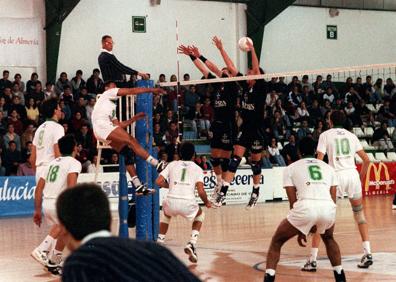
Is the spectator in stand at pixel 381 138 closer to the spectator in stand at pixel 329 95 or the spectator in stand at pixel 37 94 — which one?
the spectator in stand at pixel 329 95

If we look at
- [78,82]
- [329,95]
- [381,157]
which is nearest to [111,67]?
[78,82]

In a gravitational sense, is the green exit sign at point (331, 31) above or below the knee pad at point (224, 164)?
above

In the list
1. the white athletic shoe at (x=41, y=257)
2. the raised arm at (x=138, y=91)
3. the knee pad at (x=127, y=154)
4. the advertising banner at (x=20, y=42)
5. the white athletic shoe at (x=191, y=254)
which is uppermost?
the advertising banner at (x=20, y=42)

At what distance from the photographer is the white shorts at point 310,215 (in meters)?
9.95

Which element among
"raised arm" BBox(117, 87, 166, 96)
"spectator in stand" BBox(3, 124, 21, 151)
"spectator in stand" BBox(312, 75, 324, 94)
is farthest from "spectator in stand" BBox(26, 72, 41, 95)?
"raised arm" BBox(117, 87, 166, 96)

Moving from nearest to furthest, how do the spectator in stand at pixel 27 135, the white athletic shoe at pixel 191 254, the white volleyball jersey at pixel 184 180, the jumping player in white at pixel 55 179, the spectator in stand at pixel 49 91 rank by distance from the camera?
the jumping player in white at pixel 55 179 < the white athletic shoe at pixel 191 254 < the white volleyball jersey at pixel 184 180 < the spectator in stand at pixel 27 135 < the spectator in stand at pixel 49 91

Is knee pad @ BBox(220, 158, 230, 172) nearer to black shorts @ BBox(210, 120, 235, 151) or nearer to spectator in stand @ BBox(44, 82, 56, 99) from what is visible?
black shorts @ BBox(210, 120, 235, 151)

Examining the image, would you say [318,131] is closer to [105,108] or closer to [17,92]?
[17,92]

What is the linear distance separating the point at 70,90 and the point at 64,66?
8.75 feet

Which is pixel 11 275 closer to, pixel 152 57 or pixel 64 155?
pixel 64 155

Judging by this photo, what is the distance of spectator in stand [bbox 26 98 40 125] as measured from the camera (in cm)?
2595

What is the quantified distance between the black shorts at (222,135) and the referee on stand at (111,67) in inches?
68.5

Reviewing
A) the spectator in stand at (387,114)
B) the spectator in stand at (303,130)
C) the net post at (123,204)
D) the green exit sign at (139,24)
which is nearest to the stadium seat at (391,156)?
the spectator in stand at (387,114)

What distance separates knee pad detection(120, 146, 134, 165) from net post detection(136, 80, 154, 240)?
2.27 ft
